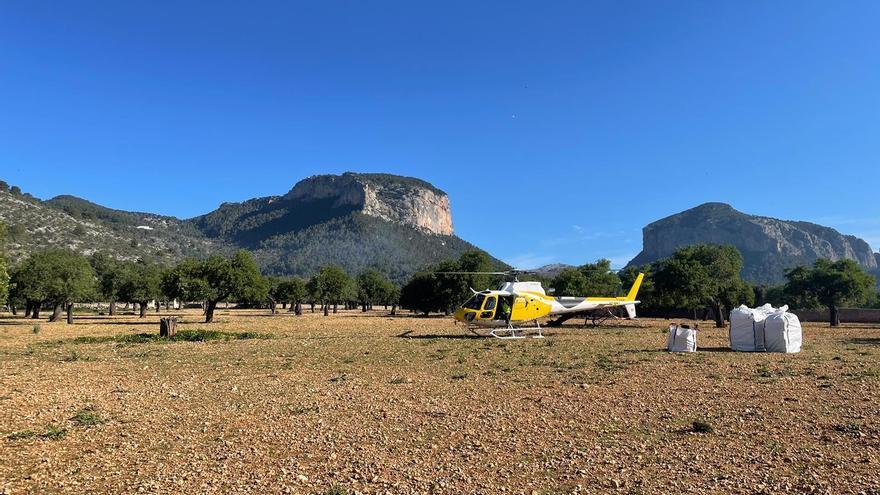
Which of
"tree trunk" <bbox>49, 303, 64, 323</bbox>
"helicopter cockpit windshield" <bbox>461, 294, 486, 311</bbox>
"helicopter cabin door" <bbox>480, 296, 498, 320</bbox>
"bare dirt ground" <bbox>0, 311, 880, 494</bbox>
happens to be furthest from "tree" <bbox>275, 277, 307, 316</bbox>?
"bare dirt ground" <bbox>0, 311, 880, 494</bbox>

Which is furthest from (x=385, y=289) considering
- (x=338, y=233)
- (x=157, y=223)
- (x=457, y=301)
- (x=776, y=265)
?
(x=776, y=265)

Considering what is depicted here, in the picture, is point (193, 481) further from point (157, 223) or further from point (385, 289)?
point (157, 223)

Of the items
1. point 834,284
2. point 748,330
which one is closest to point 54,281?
point 748,330

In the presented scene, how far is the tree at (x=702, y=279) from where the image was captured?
4362 cm

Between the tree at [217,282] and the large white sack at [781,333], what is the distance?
130ft

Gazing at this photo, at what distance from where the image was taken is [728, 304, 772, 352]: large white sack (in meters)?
20.9

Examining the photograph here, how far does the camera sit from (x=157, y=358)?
1867 cm

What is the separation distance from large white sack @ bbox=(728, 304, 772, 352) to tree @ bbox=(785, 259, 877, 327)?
40262mm

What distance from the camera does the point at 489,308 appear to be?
26.4m

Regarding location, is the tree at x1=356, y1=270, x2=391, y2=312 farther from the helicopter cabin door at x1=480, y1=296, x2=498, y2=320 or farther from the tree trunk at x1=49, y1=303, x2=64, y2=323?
the helicopter cabin door at x1=480, y1=296, x2=498, y2=320

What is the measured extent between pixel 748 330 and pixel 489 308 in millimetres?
11189

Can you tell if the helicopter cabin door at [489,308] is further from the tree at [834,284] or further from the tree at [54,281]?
the tree at [834,284]

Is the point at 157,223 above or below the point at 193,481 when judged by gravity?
above

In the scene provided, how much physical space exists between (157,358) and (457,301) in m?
55.6
